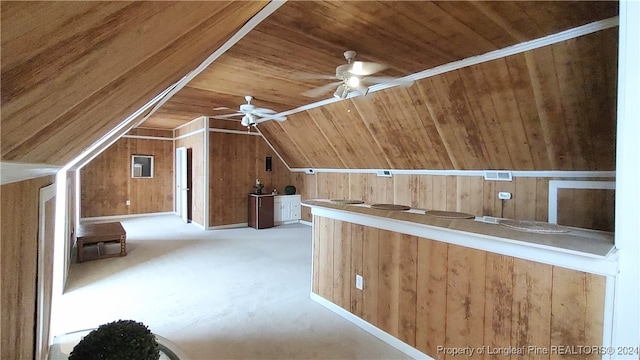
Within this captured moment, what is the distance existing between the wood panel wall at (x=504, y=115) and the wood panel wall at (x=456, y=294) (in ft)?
6.14

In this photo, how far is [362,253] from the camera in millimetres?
2855

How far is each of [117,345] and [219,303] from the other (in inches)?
82.5

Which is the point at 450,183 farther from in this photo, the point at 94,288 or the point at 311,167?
the point at 94,288

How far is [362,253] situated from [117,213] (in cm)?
784

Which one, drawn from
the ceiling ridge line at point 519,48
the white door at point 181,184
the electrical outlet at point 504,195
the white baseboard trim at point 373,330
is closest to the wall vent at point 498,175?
the electrical outlet at point 504,195

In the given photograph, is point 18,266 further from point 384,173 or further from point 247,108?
point 384,173

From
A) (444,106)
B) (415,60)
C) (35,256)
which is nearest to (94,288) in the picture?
(35,256)

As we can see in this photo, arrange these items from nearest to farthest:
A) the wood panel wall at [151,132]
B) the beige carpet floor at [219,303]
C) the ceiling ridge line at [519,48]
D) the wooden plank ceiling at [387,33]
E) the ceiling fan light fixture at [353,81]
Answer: the wooden plank ceiling at [387,33] < the ceiling ridge line at [519,48] < the beige carpet floor at [219,303] < the ceiling fan light fixture at [353,81] < the wood panel wall at [151,132]

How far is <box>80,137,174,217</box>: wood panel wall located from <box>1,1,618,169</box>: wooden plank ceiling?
280cm

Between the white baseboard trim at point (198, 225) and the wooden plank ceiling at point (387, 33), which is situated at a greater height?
the wooden plank ceiling at point (387, 33)

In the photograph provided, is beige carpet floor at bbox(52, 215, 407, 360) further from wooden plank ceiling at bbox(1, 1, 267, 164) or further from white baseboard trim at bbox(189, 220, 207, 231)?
wooden plank ceiling at bbox(1, 1, 267, 164)

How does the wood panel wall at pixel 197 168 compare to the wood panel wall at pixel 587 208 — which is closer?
the wood panel wall at pixel 587 208

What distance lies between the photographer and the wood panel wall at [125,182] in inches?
303

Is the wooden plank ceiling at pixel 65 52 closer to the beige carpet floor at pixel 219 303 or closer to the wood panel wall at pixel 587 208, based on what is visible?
the beige carpet floor at pixel 219 303
